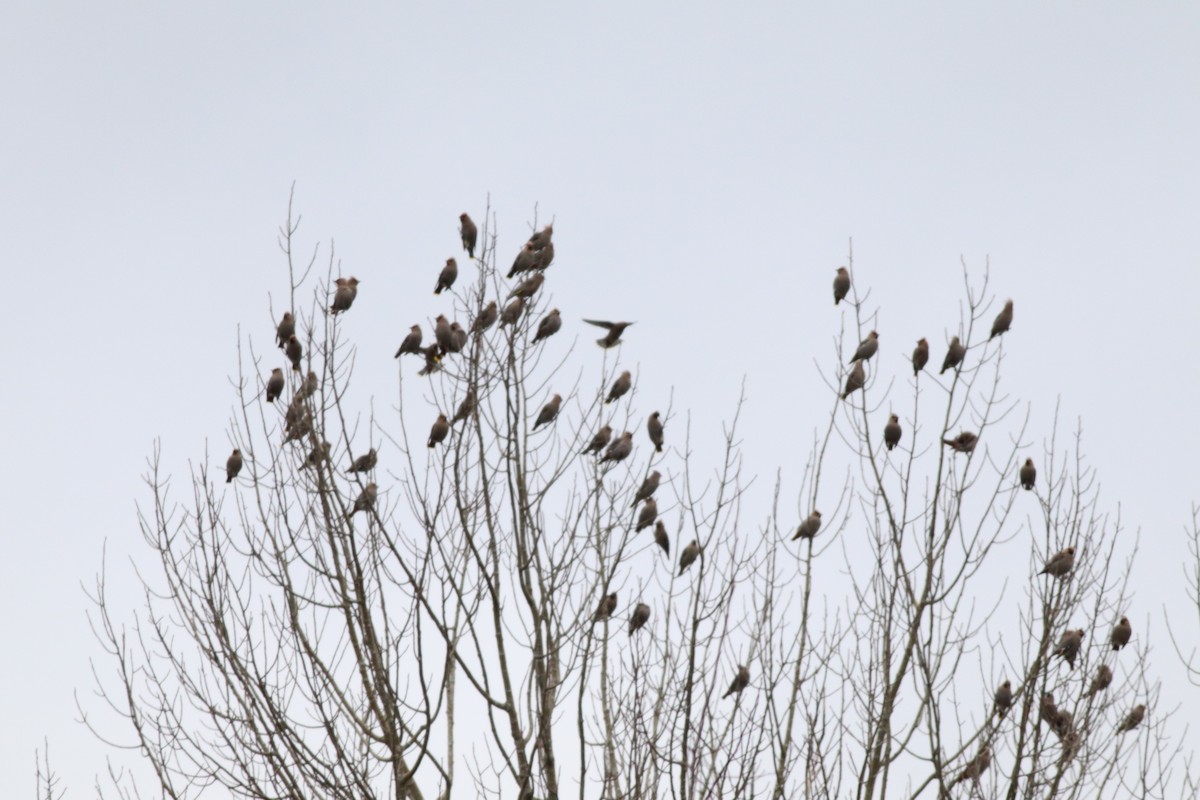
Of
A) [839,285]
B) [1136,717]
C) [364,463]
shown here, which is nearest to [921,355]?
[839,285]

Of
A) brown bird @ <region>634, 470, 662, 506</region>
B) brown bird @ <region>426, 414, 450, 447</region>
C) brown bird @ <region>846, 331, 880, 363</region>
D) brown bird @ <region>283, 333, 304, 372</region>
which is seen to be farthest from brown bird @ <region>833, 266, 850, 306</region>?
brown bird @ <region>283, 333, 304, 372</region>

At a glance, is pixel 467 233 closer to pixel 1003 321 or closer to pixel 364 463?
pixel 364 463

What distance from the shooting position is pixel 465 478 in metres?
7.12

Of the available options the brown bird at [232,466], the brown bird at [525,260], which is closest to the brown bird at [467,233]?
the brown bird at [525,260]

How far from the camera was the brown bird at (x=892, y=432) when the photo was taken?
9258 mm

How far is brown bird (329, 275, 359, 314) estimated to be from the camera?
8.68m

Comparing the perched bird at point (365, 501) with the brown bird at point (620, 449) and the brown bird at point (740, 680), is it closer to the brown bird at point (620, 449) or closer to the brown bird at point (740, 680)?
the brown bird at point (620, 449)

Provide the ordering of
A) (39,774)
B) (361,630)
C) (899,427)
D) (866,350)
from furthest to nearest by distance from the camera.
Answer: (866,350) < (899,427) < (39,774) < (361,630)

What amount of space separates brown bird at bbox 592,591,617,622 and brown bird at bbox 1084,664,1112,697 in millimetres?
2673

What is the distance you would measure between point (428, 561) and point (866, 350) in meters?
4.47

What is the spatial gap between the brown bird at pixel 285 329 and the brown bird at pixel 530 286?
129 cm

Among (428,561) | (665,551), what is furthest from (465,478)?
(665,551)

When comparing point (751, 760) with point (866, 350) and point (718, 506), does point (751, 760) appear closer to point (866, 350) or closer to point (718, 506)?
point (718, 506)

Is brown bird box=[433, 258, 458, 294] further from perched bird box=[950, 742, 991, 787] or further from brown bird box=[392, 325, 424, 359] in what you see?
perched bird box=[950, 742, 991, 787]
